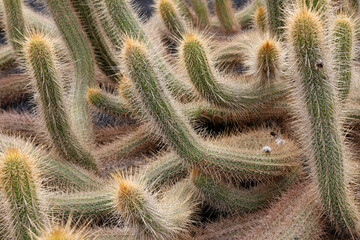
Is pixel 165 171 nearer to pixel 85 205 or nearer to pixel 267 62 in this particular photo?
pixel 85 205

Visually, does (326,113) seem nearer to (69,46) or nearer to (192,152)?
(192,152)

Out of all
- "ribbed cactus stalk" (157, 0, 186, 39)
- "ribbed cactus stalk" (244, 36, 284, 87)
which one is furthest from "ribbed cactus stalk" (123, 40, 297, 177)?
"ribbed cactus stalk" (157, 0, 186, 39)

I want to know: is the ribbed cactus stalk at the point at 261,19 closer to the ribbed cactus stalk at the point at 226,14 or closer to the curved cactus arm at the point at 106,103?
the ribbed cactus stalk at the point at 226,14

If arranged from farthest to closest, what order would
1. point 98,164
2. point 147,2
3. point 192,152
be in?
point 147,2 → point 98,164 → point 192,152

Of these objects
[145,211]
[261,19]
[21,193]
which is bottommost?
[145,211]

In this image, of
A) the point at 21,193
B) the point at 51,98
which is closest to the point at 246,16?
the point at 51,98

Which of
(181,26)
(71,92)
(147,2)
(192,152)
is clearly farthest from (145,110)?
(147,2)
